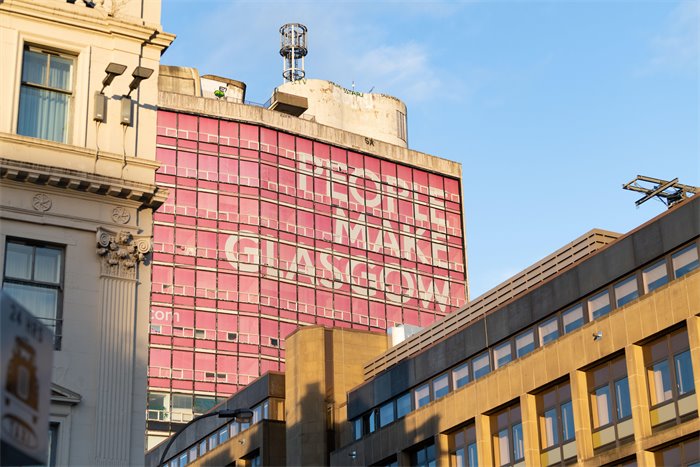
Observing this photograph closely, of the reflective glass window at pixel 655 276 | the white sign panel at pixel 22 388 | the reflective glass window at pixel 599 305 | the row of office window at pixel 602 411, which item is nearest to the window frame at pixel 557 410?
the row of office window at pixel 602 411

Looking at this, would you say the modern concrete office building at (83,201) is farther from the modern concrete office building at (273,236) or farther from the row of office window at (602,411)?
the modern concrete office building at (273,236)

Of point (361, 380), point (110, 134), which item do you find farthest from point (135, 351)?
point (361, 380)

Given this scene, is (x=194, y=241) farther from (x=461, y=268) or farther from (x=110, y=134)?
(x=110, y=134)

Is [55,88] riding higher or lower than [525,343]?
higher

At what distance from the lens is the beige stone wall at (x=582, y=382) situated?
1834 inches

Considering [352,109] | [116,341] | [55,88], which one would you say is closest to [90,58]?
[55,88]

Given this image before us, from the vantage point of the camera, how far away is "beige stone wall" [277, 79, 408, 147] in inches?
5221

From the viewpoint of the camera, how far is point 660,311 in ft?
155

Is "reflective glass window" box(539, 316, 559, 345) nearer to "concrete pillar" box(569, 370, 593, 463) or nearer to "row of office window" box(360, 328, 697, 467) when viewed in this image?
"row of office window" box(360, 328, 697, 467)

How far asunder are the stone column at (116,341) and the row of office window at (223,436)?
37506mm

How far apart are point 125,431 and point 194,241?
270 ft

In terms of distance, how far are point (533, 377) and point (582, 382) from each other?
9.88ft

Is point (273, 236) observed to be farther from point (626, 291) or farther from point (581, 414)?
point (626, 291)

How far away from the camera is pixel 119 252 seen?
34.6 m
